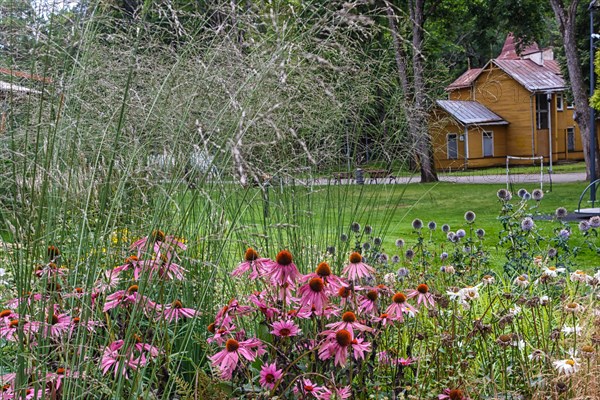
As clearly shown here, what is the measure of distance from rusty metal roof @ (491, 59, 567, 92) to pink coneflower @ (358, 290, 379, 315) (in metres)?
29.3

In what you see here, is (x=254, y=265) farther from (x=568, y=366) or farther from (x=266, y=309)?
(x=568, y=366)

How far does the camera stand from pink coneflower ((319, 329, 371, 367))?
1.38 meters

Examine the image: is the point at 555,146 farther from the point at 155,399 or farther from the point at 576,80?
the point at 155,399

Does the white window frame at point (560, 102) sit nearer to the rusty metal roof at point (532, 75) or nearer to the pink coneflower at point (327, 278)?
the rusty metal roof at point (532, 75)

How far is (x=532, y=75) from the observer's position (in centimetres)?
3097

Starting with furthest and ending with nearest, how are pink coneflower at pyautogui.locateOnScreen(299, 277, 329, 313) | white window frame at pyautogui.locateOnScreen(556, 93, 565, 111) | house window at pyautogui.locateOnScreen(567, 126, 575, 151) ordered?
house window at pyautogui.locateOnScreen(567, 126, 575, 151) < white window frame at pyautogui.locateOnScreen(556, 93, 565, 111) < pink coneflower at pyautogui.locateOnScreen(299, 277, 329, 313)

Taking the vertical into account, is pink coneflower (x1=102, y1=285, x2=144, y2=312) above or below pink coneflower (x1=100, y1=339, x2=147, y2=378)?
above

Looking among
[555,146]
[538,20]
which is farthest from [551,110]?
[538,20]

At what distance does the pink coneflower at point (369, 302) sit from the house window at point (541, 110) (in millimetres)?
31165

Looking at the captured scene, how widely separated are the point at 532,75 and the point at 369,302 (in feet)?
104

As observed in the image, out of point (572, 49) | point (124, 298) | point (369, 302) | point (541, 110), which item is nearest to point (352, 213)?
point (369, 302)

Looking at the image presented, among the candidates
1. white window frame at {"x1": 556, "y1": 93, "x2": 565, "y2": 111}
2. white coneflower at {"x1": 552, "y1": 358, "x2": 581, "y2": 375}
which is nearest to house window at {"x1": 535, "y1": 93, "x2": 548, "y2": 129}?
white window frame at {"x1": 556, "y1": 93, "x2": 565, "y2": 111}

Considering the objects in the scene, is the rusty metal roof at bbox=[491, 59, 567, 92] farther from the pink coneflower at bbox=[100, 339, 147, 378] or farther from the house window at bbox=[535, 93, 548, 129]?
the pink coneflower at bbox=[100, 339, 147, 378]

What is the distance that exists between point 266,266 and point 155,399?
37 centimetres
